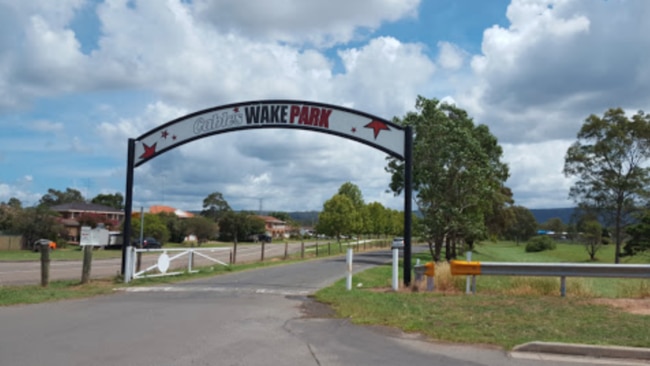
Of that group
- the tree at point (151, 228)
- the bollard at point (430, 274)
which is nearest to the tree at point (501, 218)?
the tree at point (151, 228)

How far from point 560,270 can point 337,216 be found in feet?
147

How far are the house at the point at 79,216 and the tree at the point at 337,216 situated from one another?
79.0 ft

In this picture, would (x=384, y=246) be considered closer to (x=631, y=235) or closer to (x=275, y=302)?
(x=631, y=235)

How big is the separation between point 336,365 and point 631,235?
148 feet

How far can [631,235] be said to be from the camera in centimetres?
4553

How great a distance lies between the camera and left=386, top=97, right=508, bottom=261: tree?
3095 centimetres

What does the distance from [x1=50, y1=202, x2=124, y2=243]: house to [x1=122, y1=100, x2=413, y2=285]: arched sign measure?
158ft

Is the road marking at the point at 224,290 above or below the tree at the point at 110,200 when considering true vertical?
below

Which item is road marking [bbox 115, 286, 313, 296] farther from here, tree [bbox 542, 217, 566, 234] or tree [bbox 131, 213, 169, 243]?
tree [bbox 542, 217, 566, 234]

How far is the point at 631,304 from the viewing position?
12.1 metres

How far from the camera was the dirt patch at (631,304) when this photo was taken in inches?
446

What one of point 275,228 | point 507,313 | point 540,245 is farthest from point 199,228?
point 507,313

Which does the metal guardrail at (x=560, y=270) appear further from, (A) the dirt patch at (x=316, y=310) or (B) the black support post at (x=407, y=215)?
(A) the dirt patch at (x=316, y=310)

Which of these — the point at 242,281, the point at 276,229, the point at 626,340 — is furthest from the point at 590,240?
the point at 276,229
